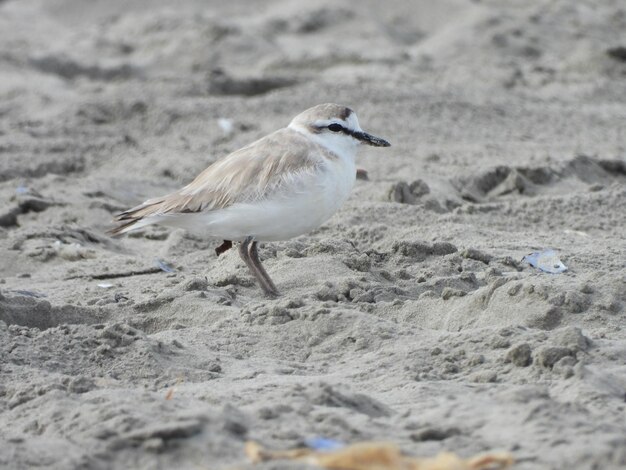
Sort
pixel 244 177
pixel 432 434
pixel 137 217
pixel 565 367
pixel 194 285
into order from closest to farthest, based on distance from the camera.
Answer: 1. pixel 432 434
2. pixel 565 367
3. pixel 194 285
4. pixel 244 177
5. pixel 137 217

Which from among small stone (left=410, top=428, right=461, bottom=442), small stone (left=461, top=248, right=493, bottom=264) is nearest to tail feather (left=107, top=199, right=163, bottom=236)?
small stone (left=461, top=248, right=493, bottom=264)

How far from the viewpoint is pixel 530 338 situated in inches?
184

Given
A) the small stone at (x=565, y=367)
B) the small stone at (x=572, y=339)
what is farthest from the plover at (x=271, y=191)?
the small stone at (x=565, y=367)

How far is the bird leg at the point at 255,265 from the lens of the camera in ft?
20.0

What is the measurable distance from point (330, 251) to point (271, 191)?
2.12ft

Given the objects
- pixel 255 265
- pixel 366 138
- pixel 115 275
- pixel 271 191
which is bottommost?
pixel 115 275

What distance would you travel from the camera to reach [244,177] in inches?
248

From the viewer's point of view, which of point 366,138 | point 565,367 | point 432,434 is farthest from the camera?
point 366,138

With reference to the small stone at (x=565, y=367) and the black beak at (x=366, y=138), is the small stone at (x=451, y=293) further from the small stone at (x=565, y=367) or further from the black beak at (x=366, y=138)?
the black beak at (x=366, y=138)

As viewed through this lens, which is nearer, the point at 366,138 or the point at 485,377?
the point at 485,377

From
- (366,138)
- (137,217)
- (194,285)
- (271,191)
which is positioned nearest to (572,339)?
(271,191)

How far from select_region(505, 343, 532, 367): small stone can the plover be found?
179 cm

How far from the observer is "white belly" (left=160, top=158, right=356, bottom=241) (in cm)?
616

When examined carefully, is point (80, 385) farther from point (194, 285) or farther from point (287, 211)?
point (287, 211)
